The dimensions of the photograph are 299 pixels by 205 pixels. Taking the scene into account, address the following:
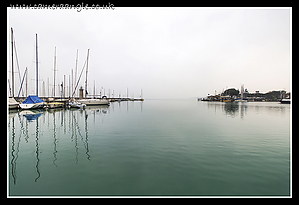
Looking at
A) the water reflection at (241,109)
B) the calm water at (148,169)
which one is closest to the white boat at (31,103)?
the calm water at (148,169)

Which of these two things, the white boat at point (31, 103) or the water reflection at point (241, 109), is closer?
the water reflection at point (241, 109)

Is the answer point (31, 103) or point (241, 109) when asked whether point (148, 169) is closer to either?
point (31, 103)

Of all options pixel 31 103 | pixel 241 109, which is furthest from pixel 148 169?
pixel 241 109

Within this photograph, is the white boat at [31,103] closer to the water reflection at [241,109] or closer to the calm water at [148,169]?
the calm water at [148,169]

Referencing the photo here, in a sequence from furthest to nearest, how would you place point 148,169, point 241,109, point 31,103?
point 241,109, point 31,103, point 148,169

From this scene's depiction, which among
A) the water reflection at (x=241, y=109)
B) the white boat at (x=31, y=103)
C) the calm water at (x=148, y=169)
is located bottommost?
the calm water at (x=148, y=169)

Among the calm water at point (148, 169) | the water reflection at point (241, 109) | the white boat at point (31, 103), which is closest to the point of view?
the calm water at point (148, 169)

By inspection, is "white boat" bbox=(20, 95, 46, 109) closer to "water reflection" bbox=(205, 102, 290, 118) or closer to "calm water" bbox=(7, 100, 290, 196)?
"calm water" bbox=(7, 100, 290, 196)

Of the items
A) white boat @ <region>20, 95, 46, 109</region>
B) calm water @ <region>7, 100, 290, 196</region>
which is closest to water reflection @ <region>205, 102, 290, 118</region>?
calm water @ <region>7, 100, 290, 196</region>

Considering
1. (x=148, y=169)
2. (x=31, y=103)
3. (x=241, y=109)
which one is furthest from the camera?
(x=241, y=109)

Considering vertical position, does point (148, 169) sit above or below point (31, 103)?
below
